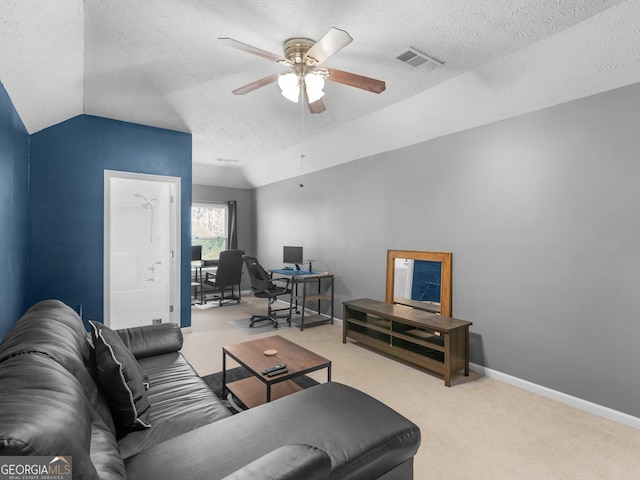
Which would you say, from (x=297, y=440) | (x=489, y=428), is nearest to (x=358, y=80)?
(x=297, y=440)

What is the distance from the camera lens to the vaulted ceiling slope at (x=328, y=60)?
79.4 inches

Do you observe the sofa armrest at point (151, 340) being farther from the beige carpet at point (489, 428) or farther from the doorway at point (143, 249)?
the doorway at point (143, 249)

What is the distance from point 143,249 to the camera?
4.45 meters

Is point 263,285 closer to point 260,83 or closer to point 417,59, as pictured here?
point 260,83

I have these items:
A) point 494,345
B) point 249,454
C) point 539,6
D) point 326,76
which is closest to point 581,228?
point 494,345

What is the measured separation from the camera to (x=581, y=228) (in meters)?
2.63

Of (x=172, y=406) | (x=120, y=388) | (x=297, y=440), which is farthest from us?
(x=172, y=406)

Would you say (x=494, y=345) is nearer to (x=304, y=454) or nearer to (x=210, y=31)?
(x=304, y=454)

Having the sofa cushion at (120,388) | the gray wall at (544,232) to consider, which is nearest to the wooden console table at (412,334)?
the gray wall at (544,232)

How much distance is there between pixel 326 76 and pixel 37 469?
8.11ft

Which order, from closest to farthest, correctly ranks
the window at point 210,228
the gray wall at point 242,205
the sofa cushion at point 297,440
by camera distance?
1. the sofa cushion at point 297,440
2. the gray wall at point 242,205
3. the window at point 210,228

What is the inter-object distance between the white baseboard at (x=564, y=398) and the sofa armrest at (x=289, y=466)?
8.65 ft

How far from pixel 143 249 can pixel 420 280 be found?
373 centimetres

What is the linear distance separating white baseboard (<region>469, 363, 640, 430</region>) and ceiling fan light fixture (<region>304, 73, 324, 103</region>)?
3.04 metres
